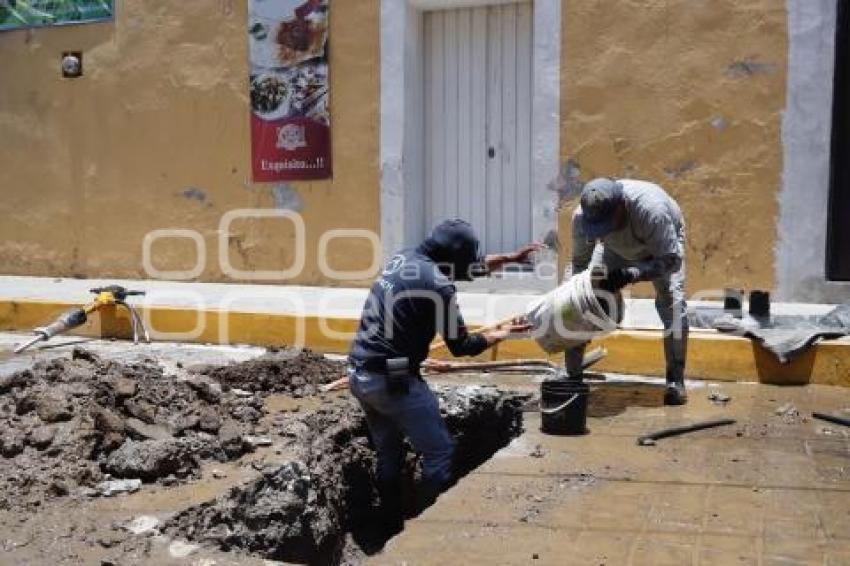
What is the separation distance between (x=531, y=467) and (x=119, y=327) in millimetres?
5220

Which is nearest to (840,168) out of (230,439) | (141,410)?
(230,439)

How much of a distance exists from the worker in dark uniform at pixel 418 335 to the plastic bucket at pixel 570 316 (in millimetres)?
618

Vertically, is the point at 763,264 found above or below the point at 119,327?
above

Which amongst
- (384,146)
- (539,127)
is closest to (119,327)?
(384,146)

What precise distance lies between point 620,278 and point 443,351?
214cm

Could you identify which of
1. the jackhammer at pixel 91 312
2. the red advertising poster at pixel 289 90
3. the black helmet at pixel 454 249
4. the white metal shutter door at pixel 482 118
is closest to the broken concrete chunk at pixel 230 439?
the black helmet at pixel 454 249

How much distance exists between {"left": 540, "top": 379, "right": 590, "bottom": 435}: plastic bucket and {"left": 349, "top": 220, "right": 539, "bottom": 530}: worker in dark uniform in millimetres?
620

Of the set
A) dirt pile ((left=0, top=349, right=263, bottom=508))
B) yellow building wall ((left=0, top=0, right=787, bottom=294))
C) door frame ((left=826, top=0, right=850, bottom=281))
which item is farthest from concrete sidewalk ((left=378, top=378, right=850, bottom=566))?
yellow building wall ((left=0, top=0, right=787, bottom=294))

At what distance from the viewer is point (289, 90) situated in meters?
9.77

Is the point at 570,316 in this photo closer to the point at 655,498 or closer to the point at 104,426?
the point at 655,498

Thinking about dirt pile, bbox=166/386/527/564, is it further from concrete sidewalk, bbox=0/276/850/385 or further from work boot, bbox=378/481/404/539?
concrete sidewalk, bbox=0/276/850/385

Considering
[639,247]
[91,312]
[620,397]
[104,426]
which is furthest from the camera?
[91,312]

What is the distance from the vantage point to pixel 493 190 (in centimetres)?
943

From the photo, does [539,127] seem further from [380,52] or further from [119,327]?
[119,327]
